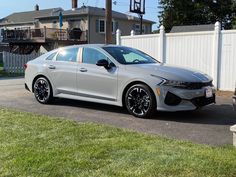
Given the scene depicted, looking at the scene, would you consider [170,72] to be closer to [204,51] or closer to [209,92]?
[209,92]

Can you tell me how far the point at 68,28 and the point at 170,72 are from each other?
3497 cm

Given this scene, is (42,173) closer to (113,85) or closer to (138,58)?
(113,85)

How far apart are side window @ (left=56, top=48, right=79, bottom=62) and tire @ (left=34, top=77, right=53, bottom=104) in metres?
0.65

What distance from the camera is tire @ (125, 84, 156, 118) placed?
7938 millimetres

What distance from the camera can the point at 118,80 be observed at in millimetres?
8461

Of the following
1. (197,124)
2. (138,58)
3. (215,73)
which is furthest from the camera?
(215,73)

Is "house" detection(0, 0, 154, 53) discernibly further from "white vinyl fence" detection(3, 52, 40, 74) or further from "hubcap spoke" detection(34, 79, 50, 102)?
"hubcap spoke" detection(34, 79, 50, 102)

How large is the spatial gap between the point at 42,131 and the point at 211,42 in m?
7.84

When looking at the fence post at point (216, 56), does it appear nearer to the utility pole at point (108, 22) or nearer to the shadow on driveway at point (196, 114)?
the shadow on driveway at point (196, 114)

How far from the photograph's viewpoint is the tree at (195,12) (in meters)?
42.8

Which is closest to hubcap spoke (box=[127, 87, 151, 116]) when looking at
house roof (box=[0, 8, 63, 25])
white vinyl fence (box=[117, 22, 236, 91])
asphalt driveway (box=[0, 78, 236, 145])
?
asphalt driveway (box=[0, 78, 236, 145])

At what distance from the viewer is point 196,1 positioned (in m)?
43.7

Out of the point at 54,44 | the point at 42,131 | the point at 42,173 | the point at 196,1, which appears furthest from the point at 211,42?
the point at 196,1

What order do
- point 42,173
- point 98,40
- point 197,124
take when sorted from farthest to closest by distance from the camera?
point 98,40, point 197,124, point 42,173
